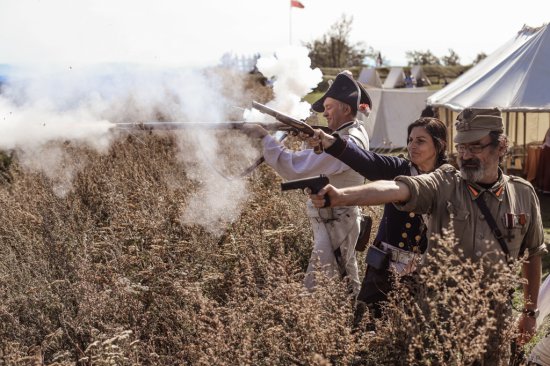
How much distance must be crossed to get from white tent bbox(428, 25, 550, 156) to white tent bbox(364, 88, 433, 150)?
4467 millimetres

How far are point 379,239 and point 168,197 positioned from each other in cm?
255

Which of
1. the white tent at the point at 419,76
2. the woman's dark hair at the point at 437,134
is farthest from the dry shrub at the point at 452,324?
the white tent at the point at 419,76

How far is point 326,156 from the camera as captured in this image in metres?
4.12

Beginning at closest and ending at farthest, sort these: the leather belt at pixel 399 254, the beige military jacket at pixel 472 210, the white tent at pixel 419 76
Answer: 1. the beige military jacket at pixel 472 210
2. the leather belt at pixel 399 254
3. the white tent at pixel 419 76

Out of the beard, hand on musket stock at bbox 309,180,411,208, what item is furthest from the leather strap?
hand on musket stock at bbox 309,180,411,208

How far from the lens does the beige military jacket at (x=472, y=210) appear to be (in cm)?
287

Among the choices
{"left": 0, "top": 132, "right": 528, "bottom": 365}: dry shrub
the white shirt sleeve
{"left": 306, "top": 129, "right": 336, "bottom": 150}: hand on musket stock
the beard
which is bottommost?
{"left": 0, "top": 132, "right": 528, "bottom": 365}: dry shrub

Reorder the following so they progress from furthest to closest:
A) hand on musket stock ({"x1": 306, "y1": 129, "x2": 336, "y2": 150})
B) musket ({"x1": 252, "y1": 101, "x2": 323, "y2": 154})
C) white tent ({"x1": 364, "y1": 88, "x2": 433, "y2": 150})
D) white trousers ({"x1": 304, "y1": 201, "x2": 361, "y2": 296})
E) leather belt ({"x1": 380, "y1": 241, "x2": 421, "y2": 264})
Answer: white tent ({"x1": 364, "y1": 88, "x2": 433, "y2": 150}) < white trousers ({"x1": 304, "y1": 201, "x2": 361, "y2": 296}) < musket ({"x1": 252, "y1": 101, "x2": 323, "y2": 154}) < hand on musket stock ({"x1": 306, "y1": 129, "x2": 336, "y2": 150}) < leather belt ({"x1": 380, "y1": 241, "x2": 421, "y2": 264})

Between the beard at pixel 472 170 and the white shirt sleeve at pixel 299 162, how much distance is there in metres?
1.27

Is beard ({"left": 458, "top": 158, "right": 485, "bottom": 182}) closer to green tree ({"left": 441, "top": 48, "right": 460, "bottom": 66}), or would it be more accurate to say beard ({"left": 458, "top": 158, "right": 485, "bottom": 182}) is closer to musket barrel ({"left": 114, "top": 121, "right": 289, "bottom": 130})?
musket barrel ({"left": 114, "top": 121, "right": 289, "bottom": 130})

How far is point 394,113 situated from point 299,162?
1320 centimetres

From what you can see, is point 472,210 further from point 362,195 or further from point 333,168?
point 333,168

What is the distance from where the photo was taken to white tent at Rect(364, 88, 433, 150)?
662 inches

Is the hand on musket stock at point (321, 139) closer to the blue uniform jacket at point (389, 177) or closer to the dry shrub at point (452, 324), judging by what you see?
the blue uniform jacket at point (389, 177)
